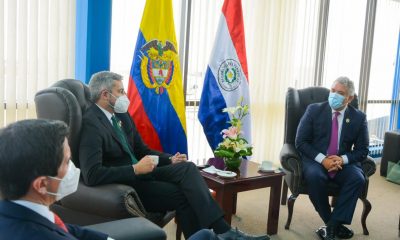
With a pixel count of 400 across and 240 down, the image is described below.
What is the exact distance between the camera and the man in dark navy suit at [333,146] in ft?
9.19

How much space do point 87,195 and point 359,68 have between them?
446 centimetres

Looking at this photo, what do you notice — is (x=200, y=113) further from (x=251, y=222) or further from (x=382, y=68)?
(x=382, y=68)

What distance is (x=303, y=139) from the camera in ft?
10.1

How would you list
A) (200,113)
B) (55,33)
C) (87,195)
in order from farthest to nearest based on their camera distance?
(200,113)
(55,33)
(87,195)

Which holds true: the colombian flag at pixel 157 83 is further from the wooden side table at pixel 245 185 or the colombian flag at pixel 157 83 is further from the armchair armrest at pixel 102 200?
the armchair armrest at pixel 102 200

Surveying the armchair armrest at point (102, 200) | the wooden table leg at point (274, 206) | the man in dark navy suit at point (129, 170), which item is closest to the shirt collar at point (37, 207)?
the armchair armrest at point (102, 200)

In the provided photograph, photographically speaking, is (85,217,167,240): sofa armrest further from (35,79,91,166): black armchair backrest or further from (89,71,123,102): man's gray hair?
(89,71,123,102): man's gray hair

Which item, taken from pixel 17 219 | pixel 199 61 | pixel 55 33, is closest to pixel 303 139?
pixel 199 61

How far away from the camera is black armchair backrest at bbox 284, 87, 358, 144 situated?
3307 millimetres

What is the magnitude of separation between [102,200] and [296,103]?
2.02 meters

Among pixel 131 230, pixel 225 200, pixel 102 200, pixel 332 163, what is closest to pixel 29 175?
pixel 131 230

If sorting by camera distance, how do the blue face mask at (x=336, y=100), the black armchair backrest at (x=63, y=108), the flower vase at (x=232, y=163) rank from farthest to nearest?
1. the blue face mask at (x=336, y=100)
2. the flower vase at (x=232, y=163)
3. the black armchair backrest at (x=63, y=108)

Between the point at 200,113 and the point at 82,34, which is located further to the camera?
the point at 200,113

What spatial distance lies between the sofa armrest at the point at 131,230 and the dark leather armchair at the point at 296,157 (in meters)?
1.70
